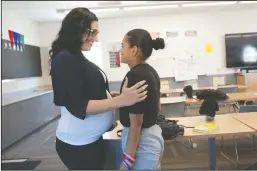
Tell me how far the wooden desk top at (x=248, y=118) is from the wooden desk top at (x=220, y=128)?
37 millimetres

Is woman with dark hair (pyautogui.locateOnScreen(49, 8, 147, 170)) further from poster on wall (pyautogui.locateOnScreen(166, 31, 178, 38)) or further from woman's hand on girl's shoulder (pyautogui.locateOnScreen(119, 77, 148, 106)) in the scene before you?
poster on wall (pyautogui.locateOnScreen(166, 31, 178, 38))

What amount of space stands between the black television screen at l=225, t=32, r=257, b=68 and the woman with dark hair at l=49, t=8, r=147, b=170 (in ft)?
2.38

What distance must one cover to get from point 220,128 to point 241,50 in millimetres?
578

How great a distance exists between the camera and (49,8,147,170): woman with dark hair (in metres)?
0.83

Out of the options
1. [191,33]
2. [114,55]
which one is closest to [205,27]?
[191,33]

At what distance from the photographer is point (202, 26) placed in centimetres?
167

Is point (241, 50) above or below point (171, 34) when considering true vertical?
below

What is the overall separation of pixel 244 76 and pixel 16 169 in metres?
1.20

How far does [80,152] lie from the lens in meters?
0.95

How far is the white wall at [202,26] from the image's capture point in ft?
4.06

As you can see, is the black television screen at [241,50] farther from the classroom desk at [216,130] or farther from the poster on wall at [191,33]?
the classroom desk at [216,130]

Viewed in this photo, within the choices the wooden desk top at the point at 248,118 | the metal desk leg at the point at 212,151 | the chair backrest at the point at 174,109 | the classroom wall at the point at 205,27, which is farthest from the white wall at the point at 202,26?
the chair backrest at the point at 174,109

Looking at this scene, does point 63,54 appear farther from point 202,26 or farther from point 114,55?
point 202,26

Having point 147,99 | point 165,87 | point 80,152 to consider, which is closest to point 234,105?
point 165,87
